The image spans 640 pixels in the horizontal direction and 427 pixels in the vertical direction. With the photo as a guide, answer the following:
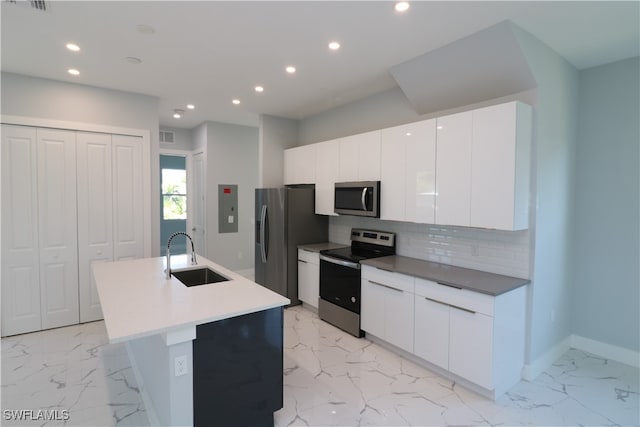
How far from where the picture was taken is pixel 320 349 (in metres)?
3.37

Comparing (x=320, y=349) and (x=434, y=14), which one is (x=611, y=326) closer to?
(x=320, y=349)

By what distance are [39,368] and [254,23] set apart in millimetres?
3460

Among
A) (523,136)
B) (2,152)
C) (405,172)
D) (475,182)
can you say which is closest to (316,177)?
(405,172)

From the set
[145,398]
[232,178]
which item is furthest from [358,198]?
[232,178]

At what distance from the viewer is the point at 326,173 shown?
173 inches

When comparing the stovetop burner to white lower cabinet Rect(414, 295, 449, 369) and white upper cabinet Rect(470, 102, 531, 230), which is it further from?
white upper cabinet Rect(470, 102, 531, 230)

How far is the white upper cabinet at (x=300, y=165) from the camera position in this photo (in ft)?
15.3

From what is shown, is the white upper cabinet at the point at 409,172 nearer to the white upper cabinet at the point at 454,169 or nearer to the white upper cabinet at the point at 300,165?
the white upper cabinet at the point at 454,169

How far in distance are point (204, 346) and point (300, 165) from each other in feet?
10.9

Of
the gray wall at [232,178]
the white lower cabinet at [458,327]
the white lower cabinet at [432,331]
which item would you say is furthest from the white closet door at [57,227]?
the white lower cabinet at [432,331]

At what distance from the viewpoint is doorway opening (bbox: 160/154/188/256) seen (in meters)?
8.02

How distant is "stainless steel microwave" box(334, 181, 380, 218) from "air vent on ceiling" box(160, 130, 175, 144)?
406 centimetres

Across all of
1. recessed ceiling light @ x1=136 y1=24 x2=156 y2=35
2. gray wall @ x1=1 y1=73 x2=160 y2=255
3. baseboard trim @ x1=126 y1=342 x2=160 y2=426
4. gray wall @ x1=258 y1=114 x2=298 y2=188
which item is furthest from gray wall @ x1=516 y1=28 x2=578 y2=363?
gray wall @ x1=1 y1=73 x2=160 y2=255

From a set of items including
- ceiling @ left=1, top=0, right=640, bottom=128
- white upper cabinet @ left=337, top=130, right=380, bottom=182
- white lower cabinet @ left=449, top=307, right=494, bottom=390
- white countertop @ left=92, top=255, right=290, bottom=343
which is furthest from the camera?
white upper cabinet @ left=337, top=130, right=380, bottom=182
